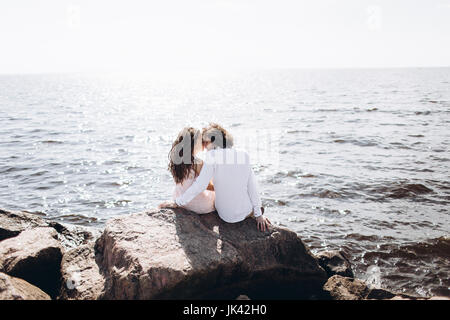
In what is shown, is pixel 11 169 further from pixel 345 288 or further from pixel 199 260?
pixel 345 288

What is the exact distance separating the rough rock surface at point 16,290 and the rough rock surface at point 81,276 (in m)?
0.31

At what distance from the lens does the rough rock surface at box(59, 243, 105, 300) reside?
385 centimetres

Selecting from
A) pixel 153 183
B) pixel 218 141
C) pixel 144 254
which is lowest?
pixel 153 183

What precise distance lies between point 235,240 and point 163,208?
3.73 ft

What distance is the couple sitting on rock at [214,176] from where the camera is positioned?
430cm

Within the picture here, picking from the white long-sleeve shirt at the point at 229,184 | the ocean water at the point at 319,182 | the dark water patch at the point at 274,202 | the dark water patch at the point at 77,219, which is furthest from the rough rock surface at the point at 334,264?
the dark water patch at the point at 77,219

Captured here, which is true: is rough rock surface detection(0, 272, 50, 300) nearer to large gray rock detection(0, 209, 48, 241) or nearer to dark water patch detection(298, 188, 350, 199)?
large gray rock detection(0, 209, 48, 241)

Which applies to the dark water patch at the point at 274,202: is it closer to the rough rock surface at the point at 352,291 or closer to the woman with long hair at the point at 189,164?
the rough rock surface at the point at 352,291

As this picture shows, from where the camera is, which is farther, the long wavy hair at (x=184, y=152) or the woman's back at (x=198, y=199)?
the woman's back at (x=198, y=199)

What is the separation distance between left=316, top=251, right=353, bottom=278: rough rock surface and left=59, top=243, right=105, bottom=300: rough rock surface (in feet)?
10.5
